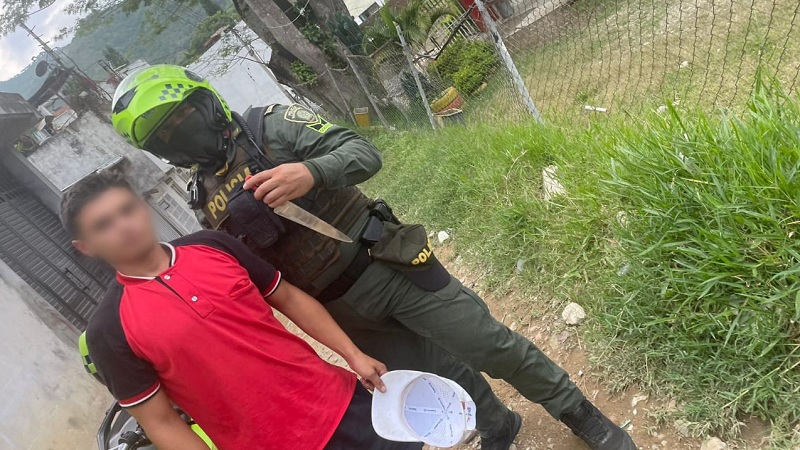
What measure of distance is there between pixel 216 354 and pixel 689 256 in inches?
70.7

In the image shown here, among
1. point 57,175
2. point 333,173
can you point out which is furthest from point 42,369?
point 57,175

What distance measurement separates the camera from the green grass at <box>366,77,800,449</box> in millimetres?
1800

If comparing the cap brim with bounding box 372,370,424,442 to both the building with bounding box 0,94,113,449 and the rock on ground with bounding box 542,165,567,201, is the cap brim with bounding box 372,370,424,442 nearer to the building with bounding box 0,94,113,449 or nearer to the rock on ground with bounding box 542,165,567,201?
the building with bounding box 0,94,113,449

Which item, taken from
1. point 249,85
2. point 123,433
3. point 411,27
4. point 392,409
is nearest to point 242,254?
point 392,409

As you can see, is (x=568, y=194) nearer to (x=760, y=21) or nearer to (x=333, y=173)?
(x=333, y=173)

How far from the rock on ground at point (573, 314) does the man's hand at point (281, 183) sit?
5.21ft

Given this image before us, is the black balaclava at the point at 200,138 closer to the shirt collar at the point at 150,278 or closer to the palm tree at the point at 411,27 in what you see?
the shirt collar at the point at 150,278

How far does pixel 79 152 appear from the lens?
40.7 feet

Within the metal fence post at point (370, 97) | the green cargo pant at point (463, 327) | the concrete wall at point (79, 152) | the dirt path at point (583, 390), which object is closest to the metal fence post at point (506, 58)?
the dirt path at point (583, 390)

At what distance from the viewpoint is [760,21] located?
15.8ft

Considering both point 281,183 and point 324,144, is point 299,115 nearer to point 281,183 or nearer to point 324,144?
point 324,144

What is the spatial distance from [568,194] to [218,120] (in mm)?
2026

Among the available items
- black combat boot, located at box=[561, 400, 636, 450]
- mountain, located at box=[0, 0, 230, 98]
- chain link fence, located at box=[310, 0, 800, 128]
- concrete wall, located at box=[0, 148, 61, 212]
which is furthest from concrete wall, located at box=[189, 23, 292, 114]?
black combat boot, located at box=[561, 400, 636, 450]

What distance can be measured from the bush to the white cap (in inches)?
289
